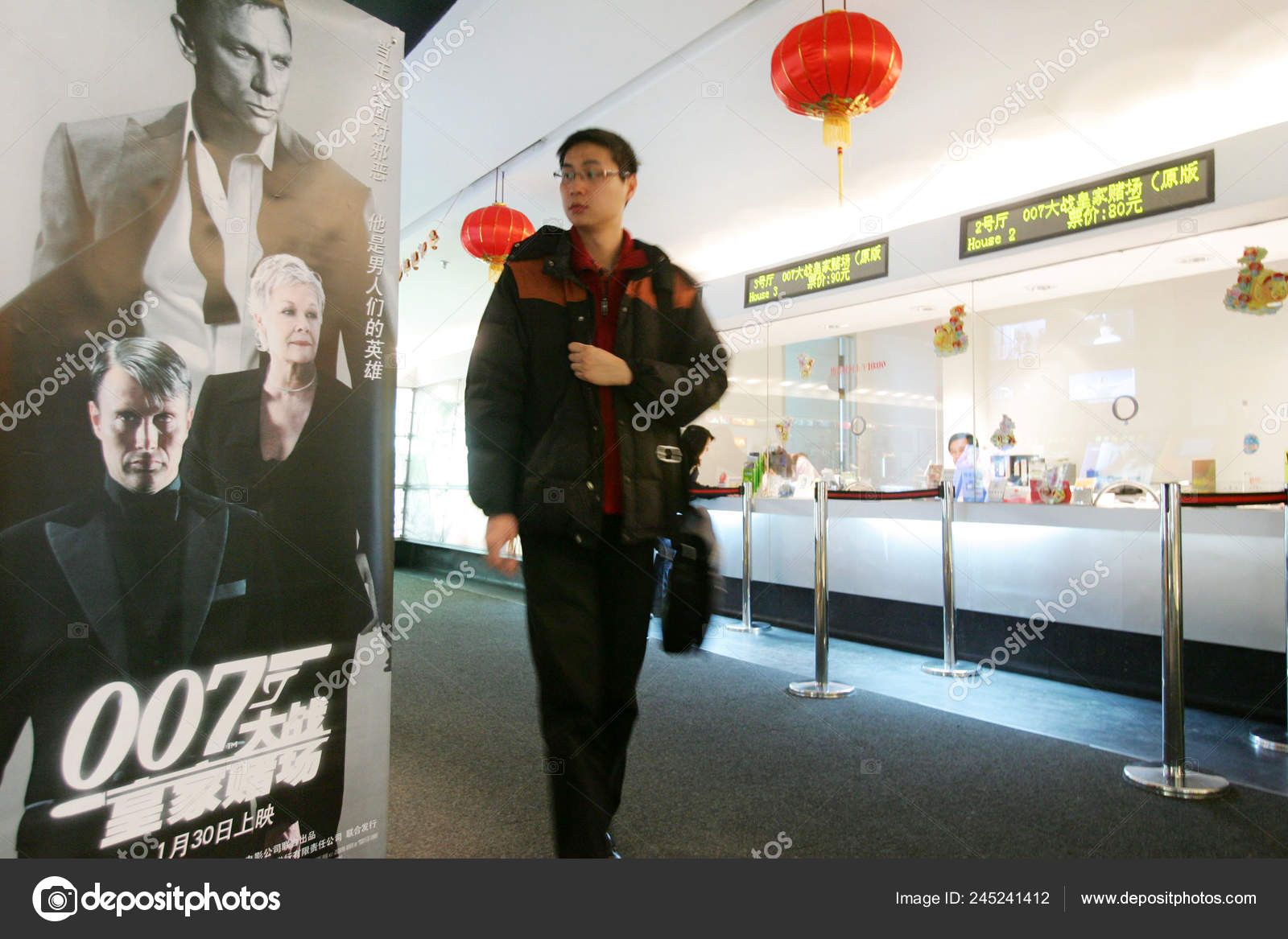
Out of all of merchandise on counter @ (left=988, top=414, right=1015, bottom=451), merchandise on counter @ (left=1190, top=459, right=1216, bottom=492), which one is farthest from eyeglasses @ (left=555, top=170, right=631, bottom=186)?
merchandise on counter @ (left=988, top=414, right=1015, bottom=451)

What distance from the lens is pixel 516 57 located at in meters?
3.60

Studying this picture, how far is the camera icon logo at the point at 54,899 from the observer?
1.08 m

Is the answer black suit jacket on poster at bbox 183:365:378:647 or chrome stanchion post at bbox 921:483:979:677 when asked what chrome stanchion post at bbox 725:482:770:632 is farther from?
black suit jacket on poster at bbox 183:365:378:647

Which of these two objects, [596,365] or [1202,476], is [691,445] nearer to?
[596,365]

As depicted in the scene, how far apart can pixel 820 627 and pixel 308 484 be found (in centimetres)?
262

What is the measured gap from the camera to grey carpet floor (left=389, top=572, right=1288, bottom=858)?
1883mm

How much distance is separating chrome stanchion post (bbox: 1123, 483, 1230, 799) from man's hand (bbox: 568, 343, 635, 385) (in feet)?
6.87

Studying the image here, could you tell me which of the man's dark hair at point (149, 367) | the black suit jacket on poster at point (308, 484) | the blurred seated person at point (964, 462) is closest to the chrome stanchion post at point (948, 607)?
the blurred seated person at point (964, 462)

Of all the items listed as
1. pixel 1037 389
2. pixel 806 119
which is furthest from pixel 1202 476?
pixel 806 119

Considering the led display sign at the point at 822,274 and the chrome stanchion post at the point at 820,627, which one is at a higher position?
the led display sign at the point at 822,274

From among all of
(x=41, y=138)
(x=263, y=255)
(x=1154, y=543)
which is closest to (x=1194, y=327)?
(x=1154, y=543)

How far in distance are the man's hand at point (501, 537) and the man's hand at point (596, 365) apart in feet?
1.05

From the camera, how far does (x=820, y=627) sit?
11.5 feet

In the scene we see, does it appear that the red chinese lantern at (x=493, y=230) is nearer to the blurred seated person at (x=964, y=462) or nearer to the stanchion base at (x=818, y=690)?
the stanchion base at (x=818, y=690)
